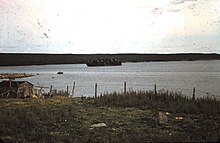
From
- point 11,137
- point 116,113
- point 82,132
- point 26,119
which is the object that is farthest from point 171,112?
point 11,137

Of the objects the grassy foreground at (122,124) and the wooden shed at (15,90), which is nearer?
the grassy foreground at (122,124)

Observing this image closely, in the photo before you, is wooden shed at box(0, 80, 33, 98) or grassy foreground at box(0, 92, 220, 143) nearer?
grassy foreground at box(0, 92, 220, 143)

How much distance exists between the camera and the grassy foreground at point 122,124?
412 inches

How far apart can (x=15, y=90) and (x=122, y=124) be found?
17681 millimetres

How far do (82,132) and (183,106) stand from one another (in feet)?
26.1

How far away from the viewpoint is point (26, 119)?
44.5 feet

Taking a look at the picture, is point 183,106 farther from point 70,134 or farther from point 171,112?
point 70,134

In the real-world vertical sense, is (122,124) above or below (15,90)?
above

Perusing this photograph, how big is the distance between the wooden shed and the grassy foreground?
456 inches

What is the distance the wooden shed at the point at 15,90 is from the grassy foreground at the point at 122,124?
1157 cm

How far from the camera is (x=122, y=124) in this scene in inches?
517

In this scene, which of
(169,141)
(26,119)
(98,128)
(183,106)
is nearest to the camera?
(169,141)

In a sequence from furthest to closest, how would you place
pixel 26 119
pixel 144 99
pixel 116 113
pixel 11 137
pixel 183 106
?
1. pixel 144 99
2. pixel 183 106
3. pixel 116 113
4. pixel 26 119
5. pixel 11 137

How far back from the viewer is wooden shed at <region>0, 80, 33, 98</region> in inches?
1093
